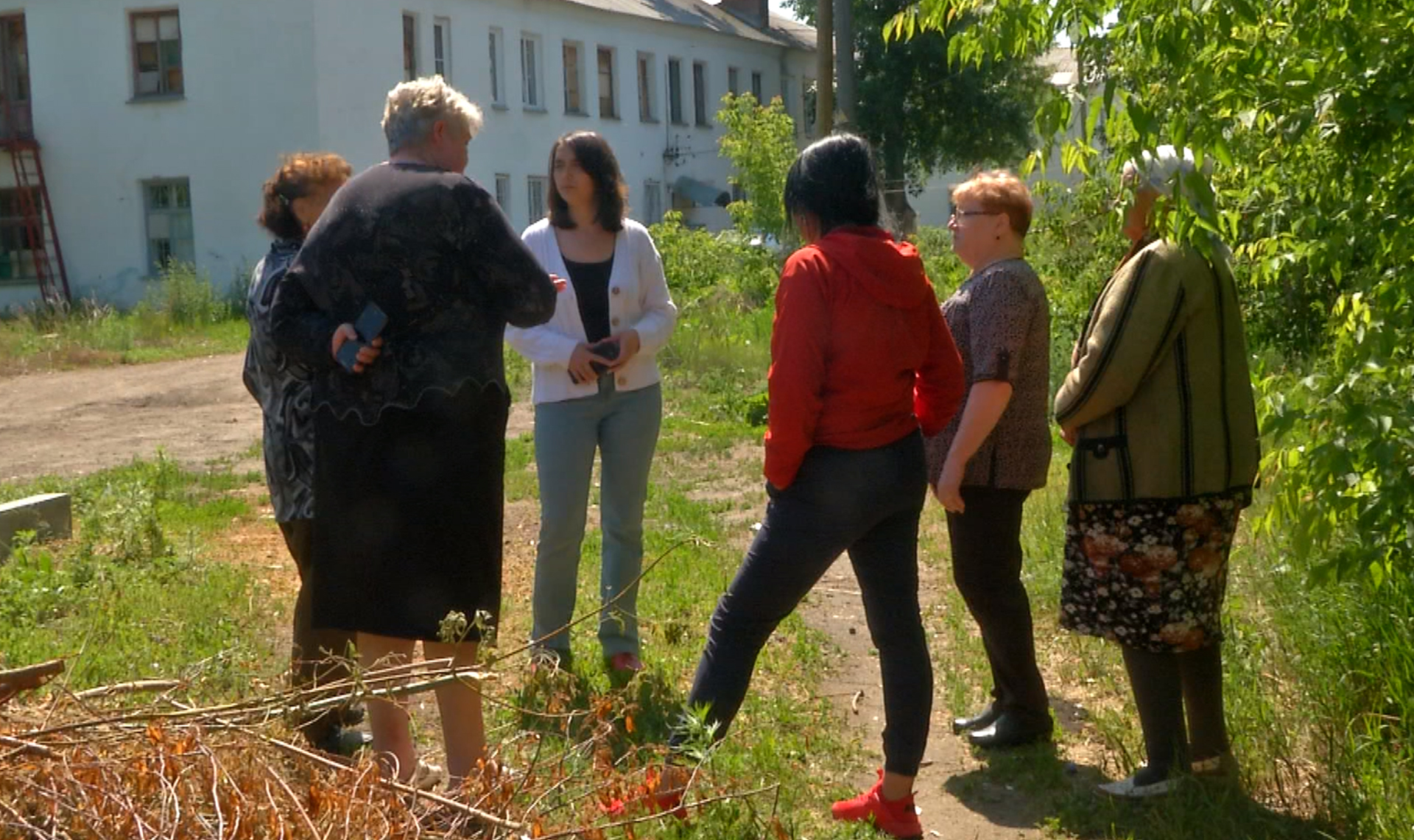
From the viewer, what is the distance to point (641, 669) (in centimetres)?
593

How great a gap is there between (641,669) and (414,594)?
72.1 inches

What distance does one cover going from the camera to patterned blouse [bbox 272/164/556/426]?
4.15 m

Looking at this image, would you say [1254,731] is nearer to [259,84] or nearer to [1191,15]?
[1191,15]

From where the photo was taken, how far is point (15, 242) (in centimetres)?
3238

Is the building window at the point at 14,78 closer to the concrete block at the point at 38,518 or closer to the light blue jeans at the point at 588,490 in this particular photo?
the concrete block at the point at 38,518

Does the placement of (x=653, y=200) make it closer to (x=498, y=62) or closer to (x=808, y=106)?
(x=498, y=62)

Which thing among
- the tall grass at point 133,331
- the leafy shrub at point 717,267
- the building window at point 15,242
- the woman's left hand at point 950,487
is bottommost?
the woman's left hand at point 950,487

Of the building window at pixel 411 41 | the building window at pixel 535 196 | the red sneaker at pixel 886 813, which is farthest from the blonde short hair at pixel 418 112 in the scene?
the building window at pixel 535 196

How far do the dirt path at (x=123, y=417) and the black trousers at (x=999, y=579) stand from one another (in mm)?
8482

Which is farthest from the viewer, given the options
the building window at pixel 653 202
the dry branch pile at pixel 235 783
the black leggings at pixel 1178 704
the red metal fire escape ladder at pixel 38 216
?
the building window at pixel 653 202

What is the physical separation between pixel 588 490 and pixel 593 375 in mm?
494

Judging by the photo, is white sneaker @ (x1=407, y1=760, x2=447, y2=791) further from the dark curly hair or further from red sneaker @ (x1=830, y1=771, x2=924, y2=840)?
the dark curly hair

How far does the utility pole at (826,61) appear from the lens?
22422mm

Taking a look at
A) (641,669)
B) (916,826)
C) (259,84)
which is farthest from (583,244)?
(259,84)
